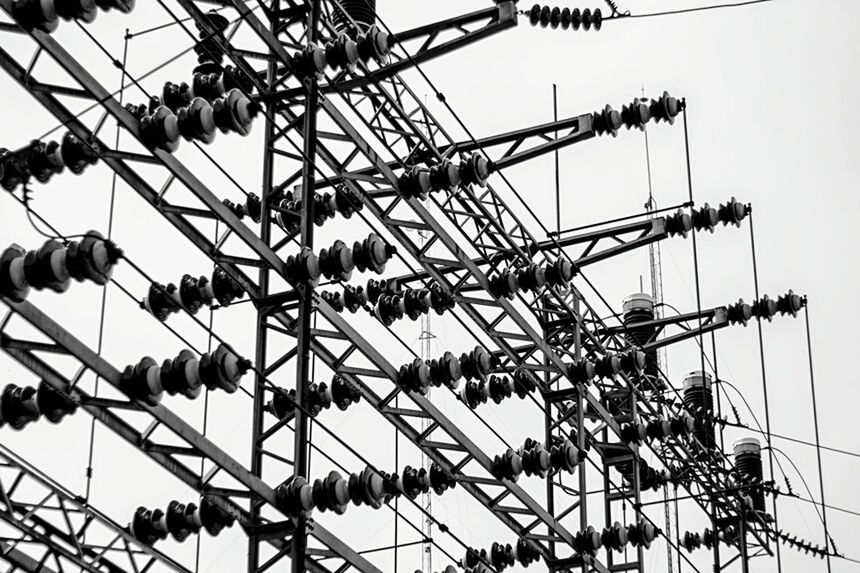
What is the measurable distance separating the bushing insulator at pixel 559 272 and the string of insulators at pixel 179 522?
594 centimetres

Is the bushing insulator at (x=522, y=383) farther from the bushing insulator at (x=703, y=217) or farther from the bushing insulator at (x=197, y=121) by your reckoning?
the bushing insulator at (x=197, y=121)

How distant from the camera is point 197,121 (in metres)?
13.5

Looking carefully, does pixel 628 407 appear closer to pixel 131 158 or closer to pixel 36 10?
pixel 131 158

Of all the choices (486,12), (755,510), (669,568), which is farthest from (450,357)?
(669,568)

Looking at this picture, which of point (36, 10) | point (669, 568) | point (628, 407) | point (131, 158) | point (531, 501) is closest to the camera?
point (36, 10)

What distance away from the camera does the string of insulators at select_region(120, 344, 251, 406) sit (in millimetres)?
12797

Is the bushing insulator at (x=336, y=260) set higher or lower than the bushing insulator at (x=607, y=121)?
lower

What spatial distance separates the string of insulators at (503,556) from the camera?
1761 centimetres

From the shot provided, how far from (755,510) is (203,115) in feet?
42.0

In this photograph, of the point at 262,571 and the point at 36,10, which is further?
the point at 262,571

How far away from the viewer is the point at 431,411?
16.8 metres

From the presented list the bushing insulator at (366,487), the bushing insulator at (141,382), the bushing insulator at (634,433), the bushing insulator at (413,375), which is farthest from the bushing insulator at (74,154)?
the bushing insulator at (634,433)

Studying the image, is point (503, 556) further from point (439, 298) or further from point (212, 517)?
point (212, 517)

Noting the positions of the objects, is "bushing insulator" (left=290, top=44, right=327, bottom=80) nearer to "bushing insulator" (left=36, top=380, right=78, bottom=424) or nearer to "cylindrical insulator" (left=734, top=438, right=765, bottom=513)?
"bushing insulator" (left=36, top=380, right=78, bottom=424)
